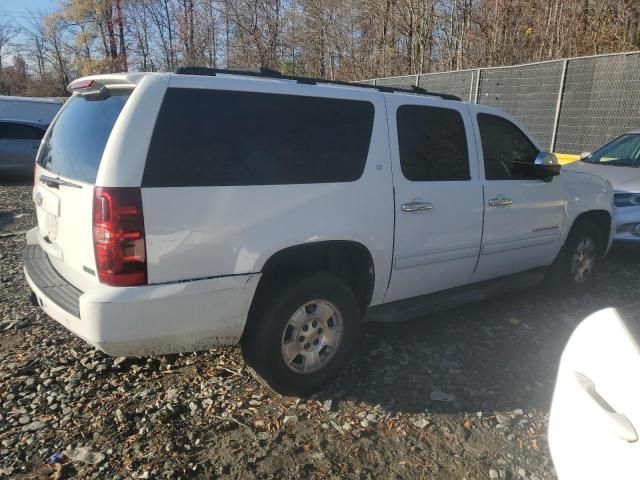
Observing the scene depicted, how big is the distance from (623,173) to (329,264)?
5.20 meters

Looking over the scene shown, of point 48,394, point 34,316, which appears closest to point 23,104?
point 34,316

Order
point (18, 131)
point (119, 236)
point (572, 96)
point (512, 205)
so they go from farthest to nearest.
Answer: point (18, 131), point (572, 96), point (512, 205), point (119, 236)

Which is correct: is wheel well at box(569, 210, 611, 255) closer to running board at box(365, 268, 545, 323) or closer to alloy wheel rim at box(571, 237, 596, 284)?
alloy wheel rim at box(571, 237, 596, 284)

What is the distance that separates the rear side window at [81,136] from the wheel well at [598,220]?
4.34m

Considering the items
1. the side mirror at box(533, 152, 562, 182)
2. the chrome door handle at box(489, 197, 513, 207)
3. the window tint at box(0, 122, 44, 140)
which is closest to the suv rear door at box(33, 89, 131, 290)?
the chrome door handle at box(489, 197, 513, 207)

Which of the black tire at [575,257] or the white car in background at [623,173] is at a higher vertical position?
the white car in background at [623,173]

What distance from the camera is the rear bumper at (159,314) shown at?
2482 mm

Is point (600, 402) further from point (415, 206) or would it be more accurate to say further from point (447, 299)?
point (447, 299)

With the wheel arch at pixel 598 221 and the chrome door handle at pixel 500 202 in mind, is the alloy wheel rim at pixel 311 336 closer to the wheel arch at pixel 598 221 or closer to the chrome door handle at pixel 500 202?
the chrome door handle at pixel 500 202

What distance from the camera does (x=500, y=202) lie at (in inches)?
161

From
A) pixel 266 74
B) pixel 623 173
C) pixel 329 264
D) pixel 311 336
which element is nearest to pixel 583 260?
pixel 623 173

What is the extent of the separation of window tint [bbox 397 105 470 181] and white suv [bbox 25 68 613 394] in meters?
0.01

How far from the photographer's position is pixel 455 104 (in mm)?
3979

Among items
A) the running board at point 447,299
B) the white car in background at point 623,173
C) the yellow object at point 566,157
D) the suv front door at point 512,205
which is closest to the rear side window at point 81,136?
the running board at point 447,299
